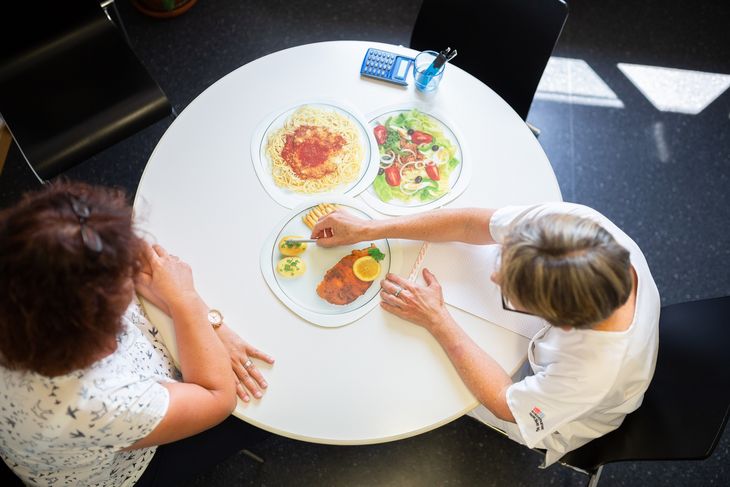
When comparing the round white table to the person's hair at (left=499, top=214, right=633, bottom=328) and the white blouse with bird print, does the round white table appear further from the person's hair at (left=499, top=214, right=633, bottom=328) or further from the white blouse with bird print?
the person's hair at (left=499, top=214, right=633, bottom=328)

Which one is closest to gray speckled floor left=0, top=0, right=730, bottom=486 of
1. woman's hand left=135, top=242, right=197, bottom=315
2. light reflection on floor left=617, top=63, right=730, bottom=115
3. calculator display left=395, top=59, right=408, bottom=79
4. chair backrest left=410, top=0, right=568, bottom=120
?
light reflection on floor left=617, top=63, right=730, bottom=115

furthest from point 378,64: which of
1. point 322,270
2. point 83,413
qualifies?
point 83,413

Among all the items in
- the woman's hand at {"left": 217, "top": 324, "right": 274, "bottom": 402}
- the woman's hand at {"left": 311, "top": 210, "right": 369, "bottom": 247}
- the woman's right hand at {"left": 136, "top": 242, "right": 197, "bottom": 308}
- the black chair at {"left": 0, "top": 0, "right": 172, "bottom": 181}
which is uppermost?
the black chair at {"left": 0, "top": 0, "right": 172, "bottom": 181}

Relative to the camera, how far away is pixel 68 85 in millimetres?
2164

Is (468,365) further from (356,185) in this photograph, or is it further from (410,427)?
(356,185)

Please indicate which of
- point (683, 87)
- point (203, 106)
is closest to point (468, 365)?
point (203, 106)

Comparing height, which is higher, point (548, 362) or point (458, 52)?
point (458, 52)

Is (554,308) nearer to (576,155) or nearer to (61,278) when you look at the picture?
(61,278)

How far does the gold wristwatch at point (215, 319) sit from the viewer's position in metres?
1.49

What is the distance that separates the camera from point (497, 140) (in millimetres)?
1750

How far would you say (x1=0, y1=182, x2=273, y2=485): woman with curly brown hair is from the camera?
1.08 metres

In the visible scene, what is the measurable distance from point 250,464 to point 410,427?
3.43ft

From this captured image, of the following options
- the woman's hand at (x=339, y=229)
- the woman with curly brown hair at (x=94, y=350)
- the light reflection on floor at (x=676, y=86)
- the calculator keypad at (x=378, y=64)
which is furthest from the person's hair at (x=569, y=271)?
the light reflection on floor at (x=676, y=86)

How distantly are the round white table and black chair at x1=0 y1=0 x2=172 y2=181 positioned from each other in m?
0.52
